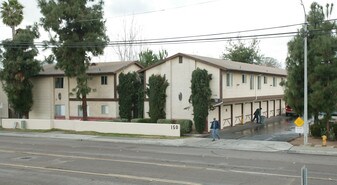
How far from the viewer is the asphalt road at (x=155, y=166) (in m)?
13.5

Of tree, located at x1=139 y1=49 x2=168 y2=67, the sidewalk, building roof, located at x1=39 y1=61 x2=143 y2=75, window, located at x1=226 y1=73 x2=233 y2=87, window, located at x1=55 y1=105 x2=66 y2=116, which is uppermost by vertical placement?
tree, located at x1=139 y1=49 x2=168 y2=67

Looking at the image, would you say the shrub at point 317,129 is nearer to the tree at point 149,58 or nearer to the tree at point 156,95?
the tree at point 156,95

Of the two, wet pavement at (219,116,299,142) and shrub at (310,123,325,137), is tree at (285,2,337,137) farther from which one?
wet pavement at (219,116,299,142)

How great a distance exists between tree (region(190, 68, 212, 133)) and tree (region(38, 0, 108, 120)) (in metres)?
9.92

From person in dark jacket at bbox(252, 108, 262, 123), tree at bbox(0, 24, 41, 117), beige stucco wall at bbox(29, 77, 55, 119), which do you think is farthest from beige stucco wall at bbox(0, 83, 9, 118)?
person in dark jacket at bbox(252, 108, 262, 123)

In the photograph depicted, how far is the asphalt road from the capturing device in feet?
44.1

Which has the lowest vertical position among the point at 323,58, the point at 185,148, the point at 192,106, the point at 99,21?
the point at 185,148

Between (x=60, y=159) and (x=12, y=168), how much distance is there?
2752 mm

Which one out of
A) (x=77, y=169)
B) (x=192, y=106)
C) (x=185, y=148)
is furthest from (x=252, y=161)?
(x=192, y=106)

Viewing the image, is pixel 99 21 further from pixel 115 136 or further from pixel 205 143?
pixel 205 143

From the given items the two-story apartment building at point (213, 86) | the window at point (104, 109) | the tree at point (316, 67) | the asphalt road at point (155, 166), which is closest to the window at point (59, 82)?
the window at point (104, 109)

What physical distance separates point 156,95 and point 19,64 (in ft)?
51.3

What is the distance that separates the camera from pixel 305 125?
2303 centimetres

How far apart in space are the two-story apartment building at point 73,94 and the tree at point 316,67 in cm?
1772
